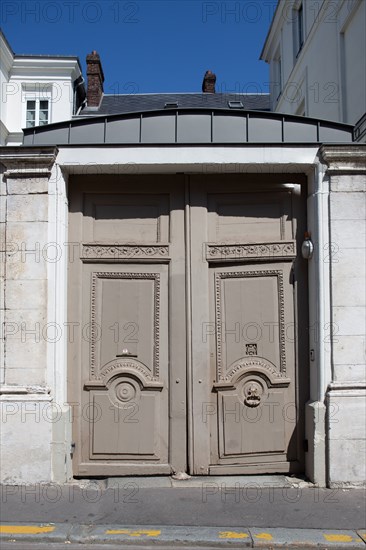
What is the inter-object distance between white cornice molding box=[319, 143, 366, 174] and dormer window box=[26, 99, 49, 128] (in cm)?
2040

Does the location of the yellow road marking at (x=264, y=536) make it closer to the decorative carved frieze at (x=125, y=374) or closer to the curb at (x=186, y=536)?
the curb at (x=186, y=536)

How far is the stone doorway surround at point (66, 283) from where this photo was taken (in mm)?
5406

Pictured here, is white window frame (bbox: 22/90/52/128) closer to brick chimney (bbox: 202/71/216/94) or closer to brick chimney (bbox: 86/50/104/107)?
brick chimney (bbox: 86/50/104/107)

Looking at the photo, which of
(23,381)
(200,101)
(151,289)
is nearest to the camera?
(23,381)

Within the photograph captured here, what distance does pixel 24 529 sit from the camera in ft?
14.5

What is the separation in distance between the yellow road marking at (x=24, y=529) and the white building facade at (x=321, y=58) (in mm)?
6071

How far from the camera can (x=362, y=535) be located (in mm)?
4367

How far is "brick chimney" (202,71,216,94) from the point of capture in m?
28.2

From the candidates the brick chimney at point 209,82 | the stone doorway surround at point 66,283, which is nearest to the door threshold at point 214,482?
the stone doorway surround at point 66,283

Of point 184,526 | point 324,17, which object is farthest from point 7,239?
point 324,17

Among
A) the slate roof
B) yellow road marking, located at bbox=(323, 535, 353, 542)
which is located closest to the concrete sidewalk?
yellow road marking, located at bbox=(323, 535, 353, 542)

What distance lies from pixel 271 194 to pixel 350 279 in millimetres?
1211

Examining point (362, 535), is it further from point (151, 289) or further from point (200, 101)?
point (200, 101)

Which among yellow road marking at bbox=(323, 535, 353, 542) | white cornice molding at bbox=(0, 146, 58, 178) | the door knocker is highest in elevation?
white cornice molding at bbox=(0, 146, 58, 178)
